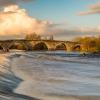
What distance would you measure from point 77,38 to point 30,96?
365 ft

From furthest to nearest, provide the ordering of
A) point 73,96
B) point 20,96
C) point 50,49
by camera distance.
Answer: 1. point 50,49
2. point 73,96
3. point 20,96

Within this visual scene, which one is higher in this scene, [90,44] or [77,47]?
[90,44]

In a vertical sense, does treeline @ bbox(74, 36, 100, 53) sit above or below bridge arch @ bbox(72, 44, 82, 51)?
above

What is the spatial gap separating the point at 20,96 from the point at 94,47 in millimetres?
87869

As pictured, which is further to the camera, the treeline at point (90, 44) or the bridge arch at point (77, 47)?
the bridge arch at point (77, 47)

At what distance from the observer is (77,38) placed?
127m

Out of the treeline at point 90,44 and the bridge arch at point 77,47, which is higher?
the treeline at point 90,44

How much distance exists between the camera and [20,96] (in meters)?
15.7

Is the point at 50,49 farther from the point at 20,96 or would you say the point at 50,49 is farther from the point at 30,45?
the point at 20,96

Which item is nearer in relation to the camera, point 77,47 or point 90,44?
point 90,44

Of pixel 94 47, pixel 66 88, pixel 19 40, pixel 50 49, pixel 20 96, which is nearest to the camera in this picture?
pixel 20 96

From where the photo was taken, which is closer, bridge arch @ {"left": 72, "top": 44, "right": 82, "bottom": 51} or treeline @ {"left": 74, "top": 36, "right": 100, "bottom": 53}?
treeline @ {"left": 74, "top": 36, "right": 100, "bottom": 53}

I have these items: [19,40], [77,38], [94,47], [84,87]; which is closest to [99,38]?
[94,47]

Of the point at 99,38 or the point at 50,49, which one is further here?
the point at 50,49
